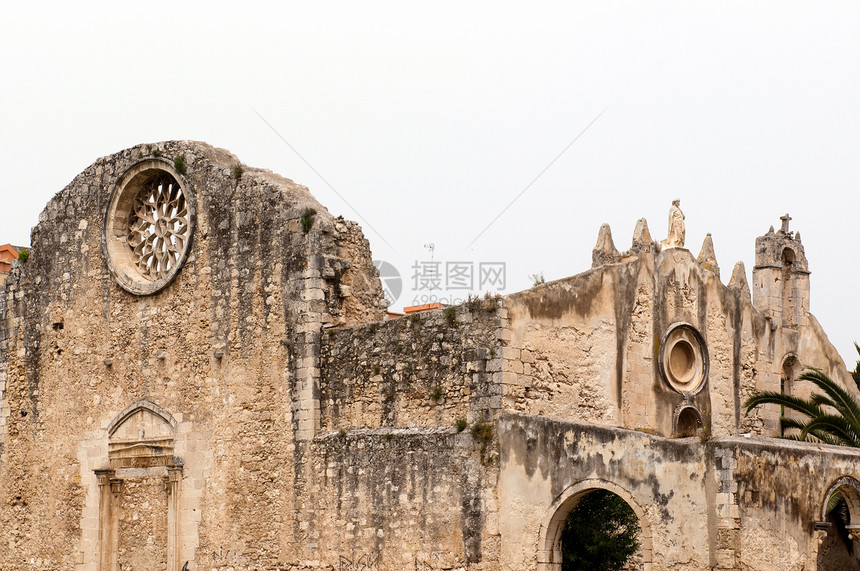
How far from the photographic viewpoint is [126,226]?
19891mm

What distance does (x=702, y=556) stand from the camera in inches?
529

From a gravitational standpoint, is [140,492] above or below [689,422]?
below

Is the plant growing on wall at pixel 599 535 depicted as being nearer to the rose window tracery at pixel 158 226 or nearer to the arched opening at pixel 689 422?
the arched opening at pixel 689 422

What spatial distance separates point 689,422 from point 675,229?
274 centimetres

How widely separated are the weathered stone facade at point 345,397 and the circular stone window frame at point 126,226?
0.03 metres

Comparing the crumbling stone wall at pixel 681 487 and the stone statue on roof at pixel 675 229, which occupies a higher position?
the stone statue on roof at pixel 675 229

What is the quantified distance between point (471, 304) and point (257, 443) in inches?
152

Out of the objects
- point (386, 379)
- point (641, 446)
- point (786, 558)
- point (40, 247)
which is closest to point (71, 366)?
point (40, 247)

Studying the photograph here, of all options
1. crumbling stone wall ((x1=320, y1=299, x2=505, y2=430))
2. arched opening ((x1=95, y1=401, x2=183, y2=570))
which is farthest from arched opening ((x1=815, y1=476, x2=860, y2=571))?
arched opening ((x1=95, y1=401, x2=183, y2=570))

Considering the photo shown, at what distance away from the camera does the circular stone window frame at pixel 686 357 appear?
1770 cm

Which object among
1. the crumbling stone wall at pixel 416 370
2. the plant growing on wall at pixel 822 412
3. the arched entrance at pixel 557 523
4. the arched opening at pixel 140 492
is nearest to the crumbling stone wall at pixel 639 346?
the crumbling stone wall at pixel 416 370

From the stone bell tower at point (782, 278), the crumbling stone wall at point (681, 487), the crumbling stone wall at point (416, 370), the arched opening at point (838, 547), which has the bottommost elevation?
the arched opening at point (838, 547)

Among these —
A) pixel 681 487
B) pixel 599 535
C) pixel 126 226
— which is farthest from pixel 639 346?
pixel 126 226

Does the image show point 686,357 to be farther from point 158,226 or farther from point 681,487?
point 158,226
